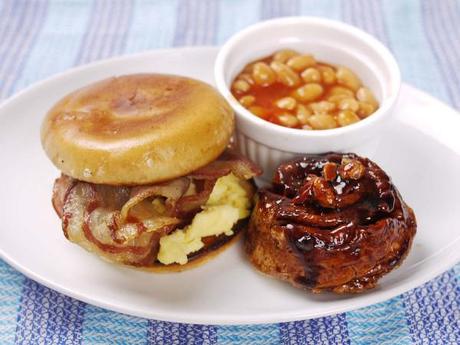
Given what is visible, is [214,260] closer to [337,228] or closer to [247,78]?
[337,228]

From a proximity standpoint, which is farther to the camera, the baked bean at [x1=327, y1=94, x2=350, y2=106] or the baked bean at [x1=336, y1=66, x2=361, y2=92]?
the baked bean at [x1=336, y1=66, x2=361, y2=92]

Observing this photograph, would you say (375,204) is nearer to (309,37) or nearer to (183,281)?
(183,281)

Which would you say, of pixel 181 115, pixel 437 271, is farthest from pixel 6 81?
pixel 437 271

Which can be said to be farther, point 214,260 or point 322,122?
point 322,122

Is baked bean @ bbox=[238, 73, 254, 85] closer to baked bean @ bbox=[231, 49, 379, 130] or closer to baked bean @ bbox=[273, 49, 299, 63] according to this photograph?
baked bean @ bbox=[231, 49, 379, 130]

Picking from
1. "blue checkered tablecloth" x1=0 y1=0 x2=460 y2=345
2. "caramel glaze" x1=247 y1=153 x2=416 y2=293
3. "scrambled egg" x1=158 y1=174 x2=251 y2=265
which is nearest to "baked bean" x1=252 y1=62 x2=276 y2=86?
"scrambled egg" x1=158 y1=174 x2=251 y2=265

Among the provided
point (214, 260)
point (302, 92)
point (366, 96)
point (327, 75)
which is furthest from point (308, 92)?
point (214, 260)

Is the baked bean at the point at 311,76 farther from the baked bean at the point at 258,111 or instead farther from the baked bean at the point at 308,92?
the baked bean at the point at 258,111
